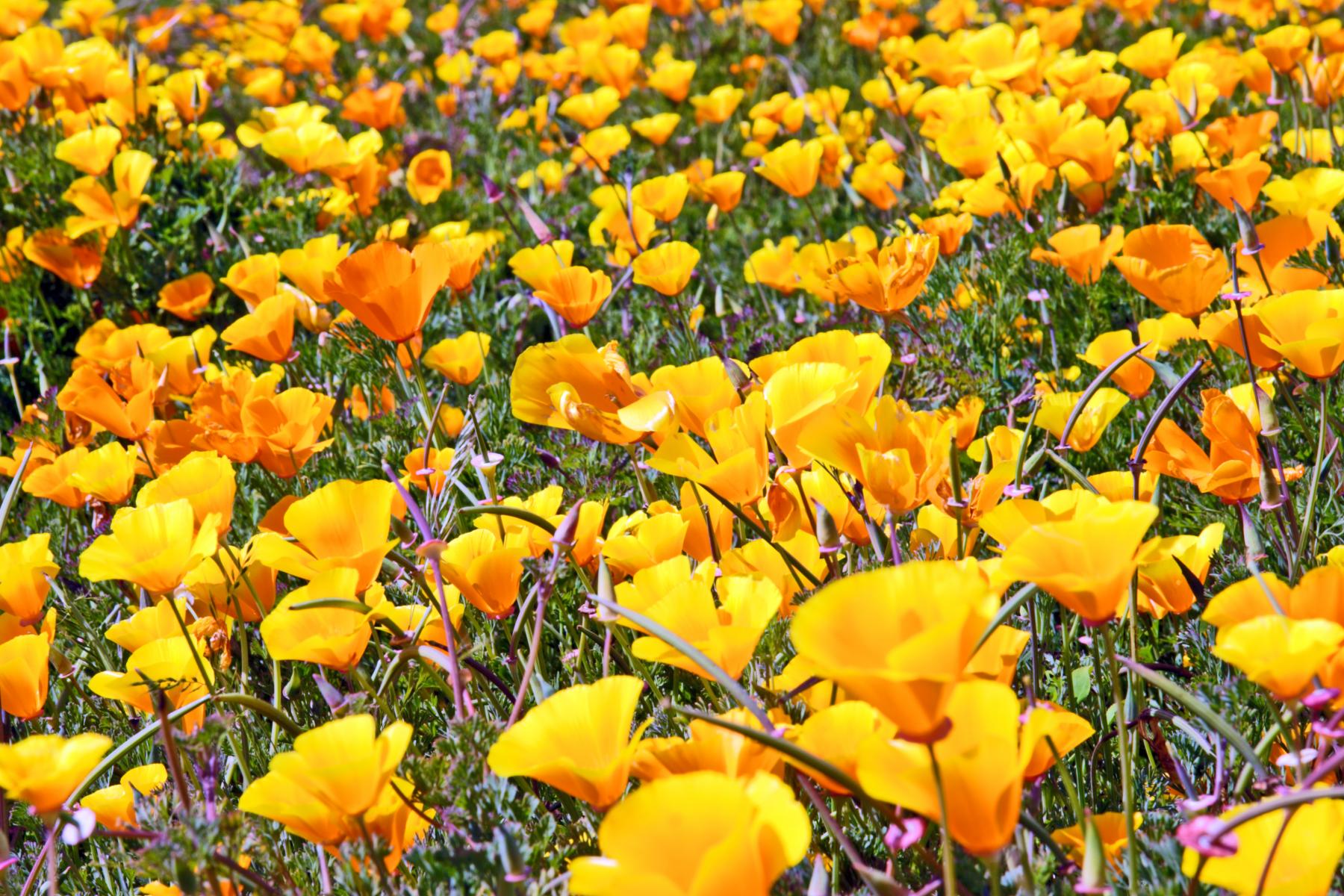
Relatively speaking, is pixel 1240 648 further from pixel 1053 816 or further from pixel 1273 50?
pixel 1273 50

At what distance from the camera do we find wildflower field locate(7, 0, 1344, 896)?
37.9 inches

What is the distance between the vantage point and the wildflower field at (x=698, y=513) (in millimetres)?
963

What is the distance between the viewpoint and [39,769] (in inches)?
43.9

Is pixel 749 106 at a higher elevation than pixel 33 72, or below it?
below

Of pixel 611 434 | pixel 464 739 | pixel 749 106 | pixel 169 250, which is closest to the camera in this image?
pixel 464 739

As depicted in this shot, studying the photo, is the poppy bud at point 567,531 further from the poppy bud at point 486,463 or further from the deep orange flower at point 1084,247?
the deep orange flower at point 1084,247

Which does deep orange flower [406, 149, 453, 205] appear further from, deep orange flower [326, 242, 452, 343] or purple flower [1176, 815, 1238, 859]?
purple flower [1176, 815, 1238, 859]

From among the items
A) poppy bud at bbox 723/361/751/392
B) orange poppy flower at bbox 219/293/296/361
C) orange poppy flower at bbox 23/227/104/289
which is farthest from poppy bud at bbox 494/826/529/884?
orange poppy flower at bbox 23/227/104/289

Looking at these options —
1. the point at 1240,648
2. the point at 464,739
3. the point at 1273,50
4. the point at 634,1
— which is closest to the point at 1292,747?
the point at 1240,648

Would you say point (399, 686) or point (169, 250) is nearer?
point (399, 686)

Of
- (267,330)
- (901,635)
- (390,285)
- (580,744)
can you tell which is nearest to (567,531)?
(580,744)

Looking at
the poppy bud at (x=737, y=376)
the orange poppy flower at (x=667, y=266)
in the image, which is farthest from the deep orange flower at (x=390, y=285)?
the orange poppy flower at (x=667, y=266)

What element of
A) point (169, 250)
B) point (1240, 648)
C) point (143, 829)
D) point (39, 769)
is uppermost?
point (1240, 648)

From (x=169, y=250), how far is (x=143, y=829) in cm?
267
